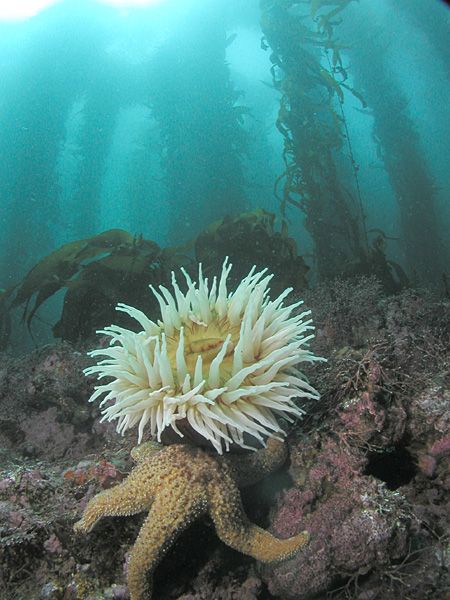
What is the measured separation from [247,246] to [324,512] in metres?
6.37

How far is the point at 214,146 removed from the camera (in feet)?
83.4

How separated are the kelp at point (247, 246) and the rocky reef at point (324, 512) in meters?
4.87

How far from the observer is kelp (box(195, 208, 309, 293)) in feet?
25.3

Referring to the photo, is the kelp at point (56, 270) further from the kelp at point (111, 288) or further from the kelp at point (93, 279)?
the kelp at point (111, 288)

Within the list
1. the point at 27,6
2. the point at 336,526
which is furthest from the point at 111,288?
the point at 27,6

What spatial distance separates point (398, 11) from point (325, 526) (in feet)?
102

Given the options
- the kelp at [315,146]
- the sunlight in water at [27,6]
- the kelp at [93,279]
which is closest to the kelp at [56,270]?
the kelp at [93,279]

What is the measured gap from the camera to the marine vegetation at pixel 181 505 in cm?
201

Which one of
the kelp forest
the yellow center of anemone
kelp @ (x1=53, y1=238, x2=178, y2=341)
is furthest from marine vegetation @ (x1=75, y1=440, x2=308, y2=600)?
the kelp forest

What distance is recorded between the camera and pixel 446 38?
24.5 meters

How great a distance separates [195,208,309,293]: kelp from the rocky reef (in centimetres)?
487

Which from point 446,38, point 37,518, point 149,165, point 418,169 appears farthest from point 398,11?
point 149,165

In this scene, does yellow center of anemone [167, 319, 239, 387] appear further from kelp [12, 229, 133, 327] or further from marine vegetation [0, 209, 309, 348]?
kelp [12, 229, 133, 327]

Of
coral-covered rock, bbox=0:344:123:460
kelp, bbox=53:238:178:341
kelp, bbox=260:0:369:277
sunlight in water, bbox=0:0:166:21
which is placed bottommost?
coral-covered rock, bbox=0:344:123:460
